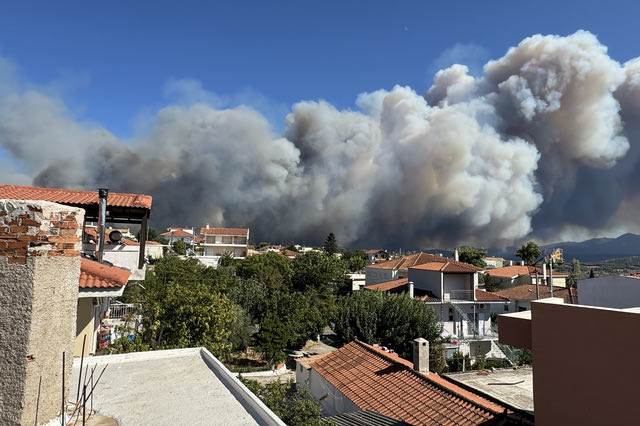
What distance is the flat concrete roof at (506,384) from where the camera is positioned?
14.0 metres

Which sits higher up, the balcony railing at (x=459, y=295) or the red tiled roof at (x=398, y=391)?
the balcony railing at (x=459, y=295)

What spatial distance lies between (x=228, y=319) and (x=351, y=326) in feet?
46.6

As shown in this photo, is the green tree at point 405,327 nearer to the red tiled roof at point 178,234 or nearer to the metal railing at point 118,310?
the metal railing at point 118,310

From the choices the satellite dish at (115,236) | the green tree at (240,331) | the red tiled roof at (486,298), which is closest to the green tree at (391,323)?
the green tree at (240,331)

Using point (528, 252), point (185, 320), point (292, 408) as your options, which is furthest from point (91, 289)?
point (528, 252)

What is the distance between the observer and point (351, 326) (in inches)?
1038

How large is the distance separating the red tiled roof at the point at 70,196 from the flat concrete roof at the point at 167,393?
19.2 ft

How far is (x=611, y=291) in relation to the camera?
27.6ft

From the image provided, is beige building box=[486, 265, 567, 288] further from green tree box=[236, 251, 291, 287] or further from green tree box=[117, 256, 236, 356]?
green tree box=[117, 256, 236, 356]

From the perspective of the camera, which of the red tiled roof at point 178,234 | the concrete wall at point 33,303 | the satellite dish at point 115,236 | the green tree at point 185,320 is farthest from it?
the red tiled roof at point 178,234

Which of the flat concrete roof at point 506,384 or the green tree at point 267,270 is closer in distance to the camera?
the flat concrete roof at point 506,384

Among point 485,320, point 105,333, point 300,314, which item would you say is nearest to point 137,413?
point 105,333

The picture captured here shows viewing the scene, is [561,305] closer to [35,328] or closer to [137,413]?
[137,413]

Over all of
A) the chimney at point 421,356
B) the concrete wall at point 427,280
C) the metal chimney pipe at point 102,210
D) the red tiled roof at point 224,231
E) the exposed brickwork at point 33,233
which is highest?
the red tiled roof at point 224,231
